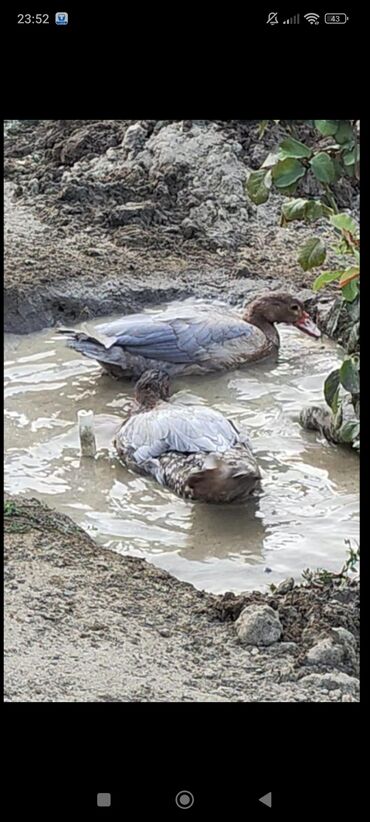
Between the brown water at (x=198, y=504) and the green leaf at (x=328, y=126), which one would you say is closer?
the green leaf at (x=328, y=126)

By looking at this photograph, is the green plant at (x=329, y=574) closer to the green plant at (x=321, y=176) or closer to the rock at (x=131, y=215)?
the green plant at (x=321, y=176)

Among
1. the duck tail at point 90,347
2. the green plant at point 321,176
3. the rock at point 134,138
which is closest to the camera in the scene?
the green plant at point 321,176

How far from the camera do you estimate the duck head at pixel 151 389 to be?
630cm

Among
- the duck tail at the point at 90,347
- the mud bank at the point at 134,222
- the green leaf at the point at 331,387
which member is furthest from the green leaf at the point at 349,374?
the mud bank at the point at 134,222

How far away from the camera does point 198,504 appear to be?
17.9 feet

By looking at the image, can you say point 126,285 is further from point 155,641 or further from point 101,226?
point 155,641

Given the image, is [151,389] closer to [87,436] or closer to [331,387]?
[87,436]

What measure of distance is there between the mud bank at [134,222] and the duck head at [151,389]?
4.65 ft

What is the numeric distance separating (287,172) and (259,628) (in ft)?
4.37

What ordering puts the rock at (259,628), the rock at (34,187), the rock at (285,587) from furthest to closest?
the rock at (34,187), the rock at (285,587), the rock at (259,628)

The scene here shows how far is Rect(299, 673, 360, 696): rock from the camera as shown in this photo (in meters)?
3.53

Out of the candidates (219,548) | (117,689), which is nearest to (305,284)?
(219,548)
